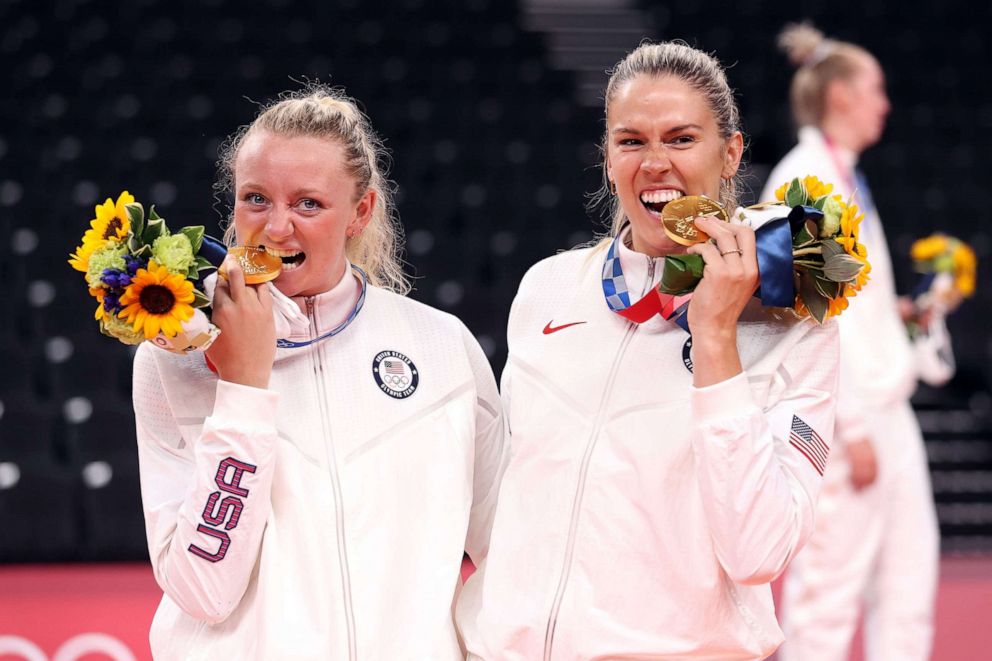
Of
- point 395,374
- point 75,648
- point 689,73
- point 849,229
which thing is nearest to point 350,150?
point 395,374

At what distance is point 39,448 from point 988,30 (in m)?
8.30

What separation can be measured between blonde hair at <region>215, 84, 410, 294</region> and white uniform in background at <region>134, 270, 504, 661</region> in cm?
21

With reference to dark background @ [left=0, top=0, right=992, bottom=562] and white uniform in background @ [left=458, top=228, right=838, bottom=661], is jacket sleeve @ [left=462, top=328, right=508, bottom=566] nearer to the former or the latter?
white uniform in background @ [left=458, top=228, right=838, bottom=661]

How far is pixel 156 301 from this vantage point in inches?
80.6

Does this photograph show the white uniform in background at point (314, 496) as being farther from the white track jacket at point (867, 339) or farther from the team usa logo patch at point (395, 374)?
the white track jacket at point (867, 339)

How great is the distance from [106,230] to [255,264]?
0.86 ft

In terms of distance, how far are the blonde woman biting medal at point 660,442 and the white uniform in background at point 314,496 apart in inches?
5.3

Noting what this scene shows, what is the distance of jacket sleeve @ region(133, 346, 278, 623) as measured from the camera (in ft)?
6.92

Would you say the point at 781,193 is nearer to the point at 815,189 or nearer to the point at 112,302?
the point at 815,189

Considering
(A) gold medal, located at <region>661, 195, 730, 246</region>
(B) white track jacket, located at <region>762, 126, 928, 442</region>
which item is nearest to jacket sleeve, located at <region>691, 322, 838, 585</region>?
(A) gold medal, located at <region>661, 195, 730, 246</region>

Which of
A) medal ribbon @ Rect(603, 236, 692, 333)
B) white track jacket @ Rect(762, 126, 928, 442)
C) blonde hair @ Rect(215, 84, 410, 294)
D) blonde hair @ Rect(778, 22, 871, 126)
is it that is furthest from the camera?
blonde hair @ Rect(778, 22, 871, 126)

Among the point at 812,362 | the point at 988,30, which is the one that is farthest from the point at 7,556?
the point at 988,30

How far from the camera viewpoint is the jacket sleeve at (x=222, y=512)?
2.11 metres

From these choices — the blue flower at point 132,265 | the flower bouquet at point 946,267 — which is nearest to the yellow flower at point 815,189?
the blue flower at point 132,265
